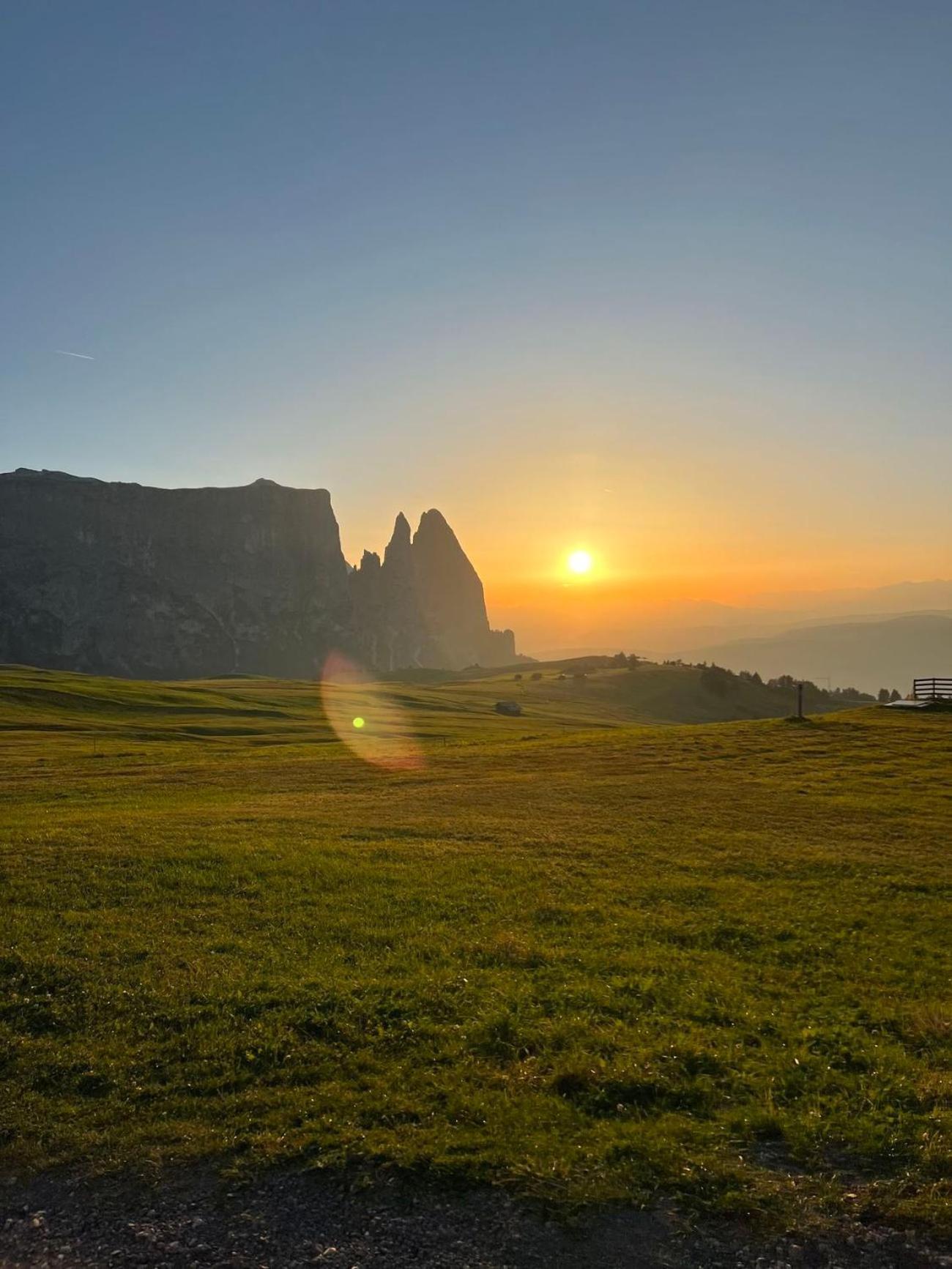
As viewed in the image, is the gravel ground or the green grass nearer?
the gravel ground

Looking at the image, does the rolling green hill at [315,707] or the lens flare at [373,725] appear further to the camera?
the rolling green hill at [315,707]

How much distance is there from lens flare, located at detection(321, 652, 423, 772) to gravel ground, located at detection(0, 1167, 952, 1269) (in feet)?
121

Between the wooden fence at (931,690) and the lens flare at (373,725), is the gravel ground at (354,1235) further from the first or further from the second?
the wooden fence at (931,690)

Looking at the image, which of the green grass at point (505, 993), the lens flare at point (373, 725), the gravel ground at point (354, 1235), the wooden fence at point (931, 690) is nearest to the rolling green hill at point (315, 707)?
the lens flare at point (373, 725)

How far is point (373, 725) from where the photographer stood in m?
103

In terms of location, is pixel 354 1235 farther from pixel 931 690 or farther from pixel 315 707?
pixel 315 707

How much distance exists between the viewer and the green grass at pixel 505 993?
385 inches

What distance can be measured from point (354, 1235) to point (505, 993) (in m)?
5.78

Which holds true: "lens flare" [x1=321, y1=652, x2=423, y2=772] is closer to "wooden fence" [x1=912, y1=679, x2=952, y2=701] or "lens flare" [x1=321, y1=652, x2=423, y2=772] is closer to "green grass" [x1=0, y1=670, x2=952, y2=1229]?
"green grass" [x1=0, y1=670, x2=952, y2=1229]

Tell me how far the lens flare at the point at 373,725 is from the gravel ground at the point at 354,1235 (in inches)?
1451

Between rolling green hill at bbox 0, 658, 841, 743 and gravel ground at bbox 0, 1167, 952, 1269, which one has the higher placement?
gravel ground at bbox 0, 1167, 952, 1269

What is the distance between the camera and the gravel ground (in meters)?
8.06

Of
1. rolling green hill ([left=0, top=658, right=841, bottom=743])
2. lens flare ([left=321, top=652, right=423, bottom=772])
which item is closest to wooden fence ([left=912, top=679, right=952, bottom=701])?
rolling green hill ([left=0, top=658, right=841, bottom=743])

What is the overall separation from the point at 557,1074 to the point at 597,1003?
8.68 ft
